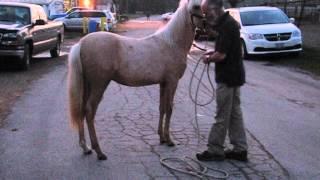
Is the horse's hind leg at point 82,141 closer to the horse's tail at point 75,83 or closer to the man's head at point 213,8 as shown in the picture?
the horse's tail at point 75,83

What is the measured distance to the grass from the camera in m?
16.9

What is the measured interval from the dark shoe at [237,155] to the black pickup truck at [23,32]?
9806 millimetres

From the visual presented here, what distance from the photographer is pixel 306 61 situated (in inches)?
734

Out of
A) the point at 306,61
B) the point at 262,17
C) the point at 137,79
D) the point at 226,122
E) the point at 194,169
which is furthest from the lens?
the point at 262,17

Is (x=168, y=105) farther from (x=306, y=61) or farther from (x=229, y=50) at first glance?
(x=306, y=61)

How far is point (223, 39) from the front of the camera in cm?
630

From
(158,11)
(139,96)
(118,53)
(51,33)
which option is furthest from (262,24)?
(158,11)

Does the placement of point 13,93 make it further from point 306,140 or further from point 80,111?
point 306,140

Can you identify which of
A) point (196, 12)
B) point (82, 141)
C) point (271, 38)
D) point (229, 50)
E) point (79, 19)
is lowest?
point (79, 19)

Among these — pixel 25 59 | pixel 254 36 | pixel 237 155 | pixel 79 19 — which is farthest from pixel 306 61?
pixel 79 19

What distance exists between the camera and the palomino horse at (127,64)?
6.55m

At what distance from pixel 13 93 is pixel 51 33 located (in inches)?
298

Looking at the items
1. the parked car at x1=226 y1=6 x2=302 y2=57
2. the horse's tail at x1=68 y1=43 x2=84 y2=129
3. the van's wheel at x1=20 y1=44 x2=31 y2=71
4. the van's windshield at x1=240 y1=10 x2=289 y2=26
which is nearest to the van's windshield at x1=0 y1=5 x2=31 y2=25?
the van's wheel at x1=20 y1=44 x2=31 y2=71

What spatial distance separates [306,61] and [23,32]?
30.5 ft
